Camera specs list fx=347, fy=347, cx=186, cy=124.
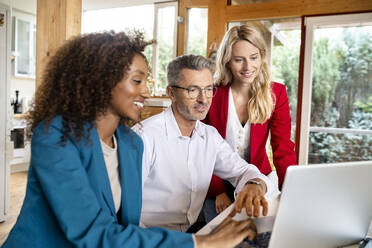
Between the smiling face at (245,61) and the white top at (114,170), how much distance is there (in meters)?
1.00

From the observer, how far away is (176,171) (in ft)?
5.17

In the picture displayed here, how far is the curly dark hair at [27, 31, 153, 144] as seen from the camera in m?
0.94

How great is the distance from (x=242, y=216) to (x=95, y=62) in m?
0.69

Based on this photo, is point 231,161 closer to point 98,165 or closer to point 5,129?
point 98,165

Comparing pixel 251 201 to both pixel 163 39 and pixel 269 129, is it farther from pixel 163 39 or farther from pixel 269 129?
pixel 163 39

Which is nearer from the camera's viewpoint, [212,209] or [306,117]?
[212,209]

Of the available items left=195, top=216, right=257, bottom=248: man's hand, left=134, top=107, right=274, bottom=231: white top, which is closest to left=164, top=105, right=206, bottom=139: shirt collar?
left=134, top=107, right=274, bottom=231: white top

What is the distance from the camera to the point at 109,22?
5543 millimetres

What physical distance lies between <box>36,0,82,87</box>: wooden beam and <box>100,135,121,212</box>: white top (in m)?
1.45

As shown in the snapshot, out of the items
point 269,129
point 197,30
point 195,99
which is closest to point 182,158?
point 195,99

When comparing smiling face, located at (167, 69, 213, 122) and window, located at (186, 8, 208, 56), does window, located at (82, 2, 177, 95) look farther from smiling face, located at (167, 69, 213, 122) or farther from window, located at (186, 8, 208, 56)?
smiling face, located at (167, 69, 213, 122)

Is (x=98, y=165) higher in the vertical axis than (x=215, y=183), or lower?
higher

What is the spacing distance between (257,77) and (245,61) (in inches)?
5.6

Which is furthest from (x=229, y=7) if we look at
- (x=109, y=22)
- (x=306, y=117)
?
(x=109, y=22)
